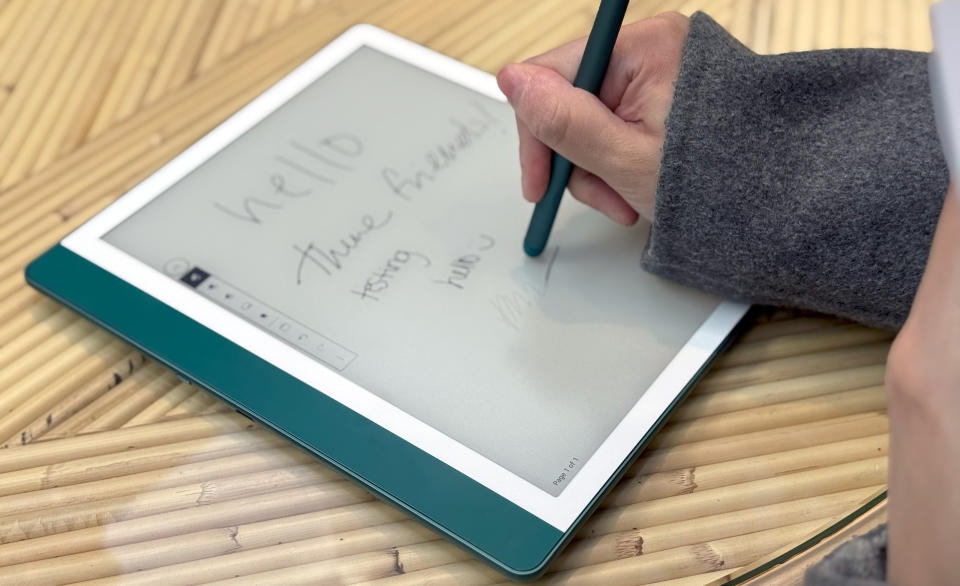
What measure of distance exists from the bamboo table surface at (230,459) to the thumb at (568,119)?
106 mm

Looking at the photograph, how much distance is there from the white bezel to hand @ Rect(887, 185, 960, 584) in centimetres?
13

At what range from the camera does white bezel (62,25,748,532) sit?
35 cm

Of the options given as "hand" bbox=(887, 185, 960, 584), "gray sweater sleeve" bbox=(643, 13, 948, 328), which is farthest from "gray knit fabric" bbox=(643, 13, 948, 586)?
"hand" bbox=(887, 185, 960, 584)

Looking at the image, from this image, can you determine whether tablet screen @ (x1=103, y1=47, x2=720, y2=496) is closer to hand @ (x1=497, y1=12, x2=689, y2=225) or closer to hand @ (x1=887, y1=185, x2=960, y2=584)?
hand @ (x1=497, y1=12, x2=689, y2=225)

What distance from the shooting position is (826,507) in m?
0.35

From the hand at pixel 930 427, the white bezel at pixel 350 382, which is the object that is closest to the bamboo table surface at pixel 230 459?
the white bezel at pixel 350 382

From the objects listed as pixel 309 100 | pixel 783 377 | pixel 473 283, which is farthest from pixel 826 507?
pixel 309 100

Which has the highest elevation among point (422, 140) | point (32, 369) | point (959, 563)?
point (959, 563)

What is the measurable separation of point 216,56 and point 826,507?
408 mm

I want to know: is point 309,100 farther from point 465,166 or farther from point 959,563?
point 959,563

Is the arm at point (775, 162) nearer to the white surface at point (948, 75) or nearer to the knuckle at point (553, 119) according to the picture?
the knuckle at point (553, 119)

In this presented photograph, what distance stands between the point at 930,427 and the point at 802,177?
0.18m

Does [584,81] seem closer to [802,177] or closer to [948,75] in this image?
[802,177]

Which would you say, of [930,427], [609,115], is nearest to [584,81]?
[609,115]
